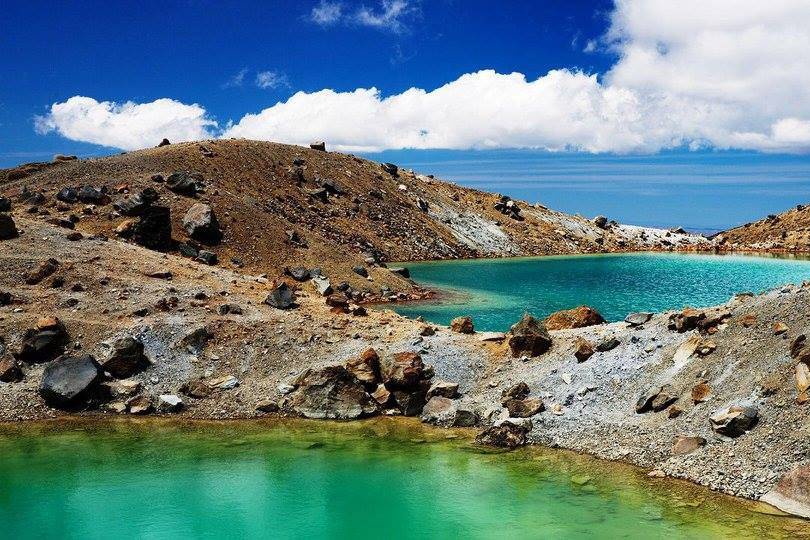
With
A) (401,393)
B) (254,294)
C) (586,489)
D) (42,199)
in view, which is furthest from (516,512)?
(42,199)

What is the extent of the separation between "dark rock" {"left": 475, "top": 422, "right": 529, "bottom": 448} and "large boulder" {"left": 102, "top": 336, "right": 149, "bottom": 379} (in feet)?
57.5

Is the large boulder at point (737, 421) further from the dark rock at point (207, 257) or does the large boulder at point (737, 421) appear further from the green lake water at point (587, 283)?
the dark rock at point (207, 257)

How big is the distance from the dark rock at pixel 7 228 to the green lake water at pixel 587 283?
96.3ft

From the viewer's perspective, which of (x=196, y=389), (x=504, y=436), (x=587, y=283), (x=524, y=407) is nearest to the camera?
(x=504, y=436)

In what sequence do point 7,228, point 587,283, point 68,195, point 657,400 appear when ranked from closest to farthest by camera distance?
point 657,400 < point 7,228 < point 68,195 < point 587,283

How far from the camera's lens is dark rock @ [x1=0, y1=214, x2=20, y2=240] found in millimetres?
45812

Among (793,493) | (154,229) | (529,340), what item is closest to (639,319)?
(529,340)

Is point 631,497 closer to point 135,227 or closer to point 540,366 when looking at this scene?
point 540,366

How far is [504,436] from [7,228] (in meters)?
37.0

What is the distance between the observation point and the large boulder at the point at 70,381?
31.8 meters

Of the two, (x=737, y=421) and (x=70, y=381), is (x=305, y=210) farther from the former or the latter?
(x=737, y=421)

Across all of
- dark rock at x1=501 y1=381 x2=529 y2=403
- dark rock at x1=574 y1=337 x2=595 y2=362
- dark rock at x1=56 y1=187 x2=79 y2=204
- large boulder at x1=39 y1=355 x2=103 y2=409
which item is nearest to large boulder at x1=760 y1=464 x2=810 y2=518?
dark rock at x1=501 y1=381 x2=529 y2=403

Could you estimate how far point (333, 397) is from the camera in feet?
105

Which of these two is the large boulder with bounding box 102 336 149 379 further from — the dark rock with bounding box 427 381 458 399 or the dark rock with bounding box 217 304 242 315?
the dark rock with bounding box 427 381 458 399
